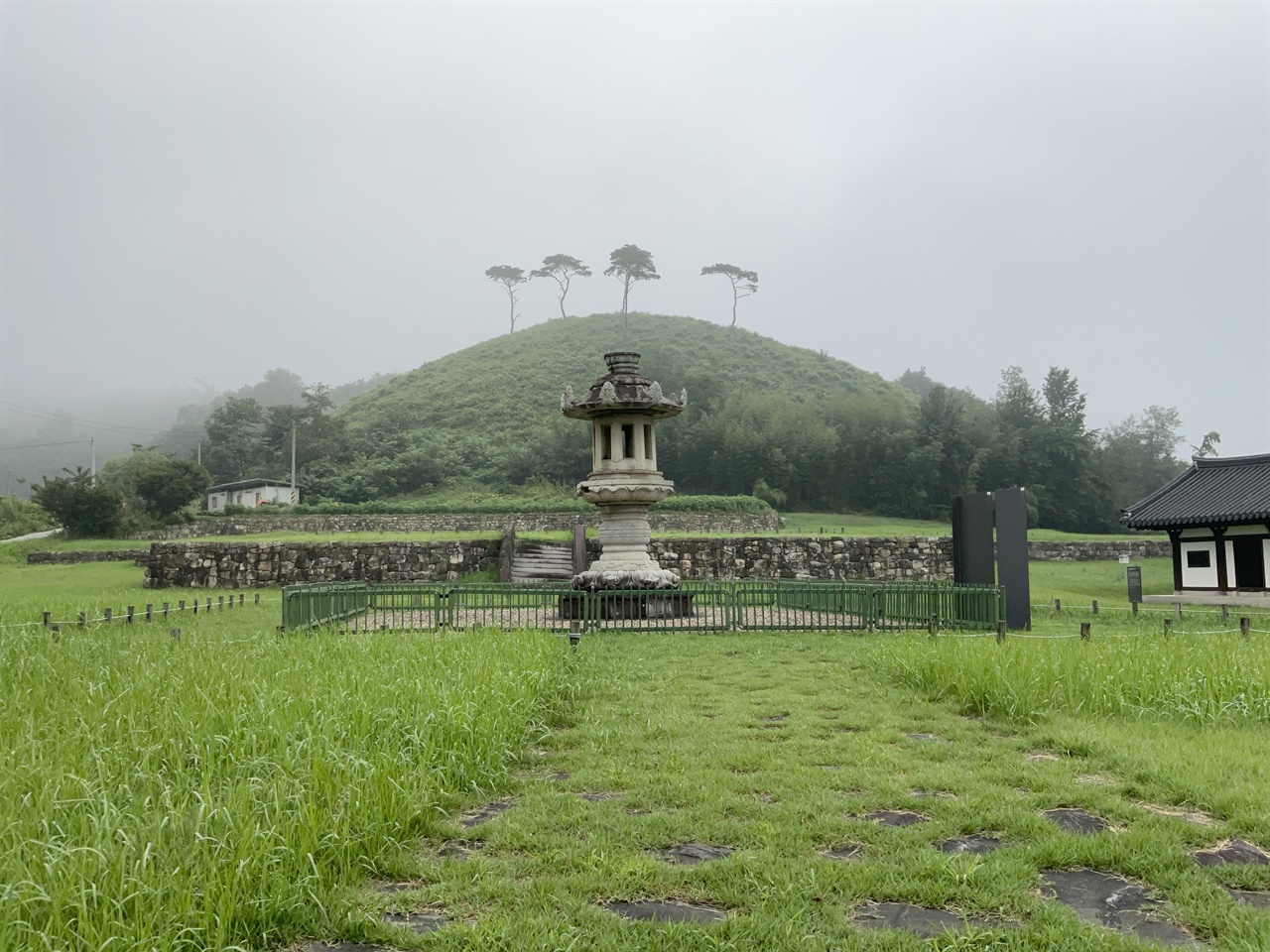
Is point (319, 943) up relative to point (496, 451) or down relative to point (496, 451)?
down

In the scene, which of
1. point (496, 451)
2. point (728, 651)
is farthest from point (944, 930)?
point (496, 451)

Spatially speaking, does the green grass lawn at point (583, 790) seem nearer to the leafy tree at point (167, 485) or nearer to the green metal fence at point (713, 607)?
the green metal fence at point (713, 607)

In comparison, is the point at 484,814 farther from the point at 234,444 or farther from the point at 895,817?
the point at 234,444

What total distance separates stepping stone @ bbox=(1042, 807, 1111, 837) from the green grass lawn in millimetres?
136

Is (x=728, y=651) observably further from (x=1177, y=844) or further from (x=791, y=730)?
(x=1177, y=844)

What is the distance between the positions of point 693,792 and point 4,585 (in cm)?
2590

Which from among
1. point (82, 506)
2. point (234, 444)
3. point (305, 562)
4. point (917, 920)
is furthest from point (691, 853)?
point (234, 444)

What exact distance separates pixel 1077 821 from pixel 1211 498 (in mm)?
21041

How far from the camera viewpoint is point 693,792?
516 cm

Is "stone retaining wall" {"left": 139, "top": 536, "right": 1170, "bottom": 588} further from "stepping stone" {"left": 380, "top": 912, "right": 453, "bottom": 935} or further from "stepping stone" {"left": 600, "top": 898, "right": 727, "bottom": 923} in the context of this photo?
"stepping stone" {"left": 380, "top": 912, "right": 453, "bottom": 935}

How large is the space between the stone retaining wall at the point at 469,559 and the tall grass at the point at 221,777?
18.0m

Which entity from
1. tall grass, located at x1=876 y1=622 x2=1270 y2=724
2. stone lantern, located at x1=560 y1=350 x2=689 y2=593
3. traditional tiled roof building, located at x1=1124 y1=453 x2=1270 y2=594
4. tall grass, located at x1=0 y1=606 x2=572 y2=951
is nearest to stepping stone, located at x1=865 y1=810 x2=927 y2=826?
tall grass, located at x1=0 y1=606 x2=572 y2=951

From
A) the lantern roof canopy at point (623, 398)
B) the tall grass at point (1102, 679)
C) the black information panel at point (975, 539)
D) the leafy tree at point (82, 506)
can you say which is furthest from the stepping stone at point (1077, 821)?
the leafy tree at point (82, 506)

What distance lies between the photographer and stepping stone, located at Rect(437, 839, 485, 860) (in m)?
4.33
